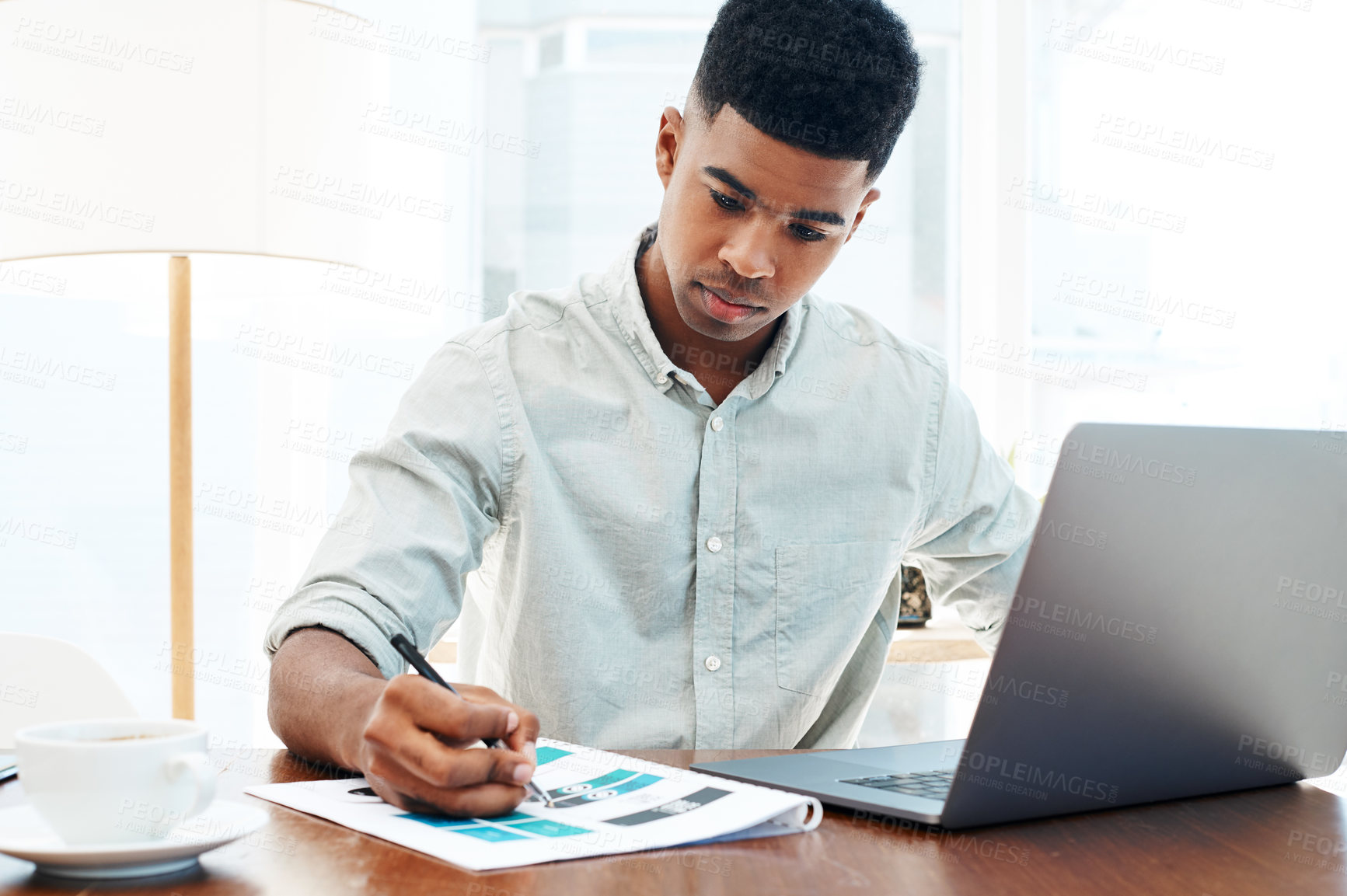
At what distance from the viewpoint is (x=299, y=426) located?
7.07ft

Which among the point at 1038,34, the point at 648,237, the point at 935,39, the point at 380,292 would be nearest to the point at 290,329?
the point at 380,292

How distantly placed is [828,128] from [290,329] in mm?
1423

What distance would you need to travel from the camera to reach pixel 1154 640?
1.99ft

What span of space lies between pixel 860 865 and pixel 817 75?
74 centimetres

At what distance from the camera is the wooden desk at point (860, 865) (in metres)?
0.51

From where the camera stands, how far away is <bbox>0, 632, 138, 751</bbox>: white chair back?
1.14m

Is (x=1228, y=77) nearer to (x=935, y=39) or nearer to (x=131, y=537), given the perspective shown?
(x=935, y=39)

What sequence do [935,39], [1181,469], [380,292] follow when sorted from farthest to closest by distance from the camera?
[935,39] → [380,292] → [1181,469]
